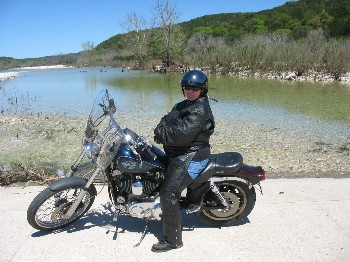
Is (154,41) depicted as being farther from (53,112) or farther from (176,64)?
(53,112)

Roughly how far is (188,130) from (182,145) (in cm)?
18

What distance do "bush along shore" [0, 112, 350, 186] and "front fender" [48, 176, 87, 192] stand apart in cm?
151

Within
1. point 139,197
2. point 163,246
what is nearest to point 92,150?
point 139,197

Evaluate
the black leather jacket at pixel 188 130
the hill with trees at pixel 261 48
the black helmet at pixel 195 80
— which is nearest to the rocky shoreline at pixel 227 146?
the black leather jacket at pixel 188 130

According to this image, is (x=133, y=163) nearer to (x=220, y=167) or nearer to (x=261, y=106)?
(x=220, y=167)

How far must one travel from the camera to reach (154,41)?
1644 inches

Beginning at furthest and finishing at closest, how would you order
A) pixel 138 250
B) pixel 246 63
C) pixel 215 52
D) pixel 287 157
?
pixel 215 52
pixel 246 63
pixel 287 157
pixel 138 250

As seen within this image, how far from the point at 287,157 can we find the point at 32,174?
4.18 m

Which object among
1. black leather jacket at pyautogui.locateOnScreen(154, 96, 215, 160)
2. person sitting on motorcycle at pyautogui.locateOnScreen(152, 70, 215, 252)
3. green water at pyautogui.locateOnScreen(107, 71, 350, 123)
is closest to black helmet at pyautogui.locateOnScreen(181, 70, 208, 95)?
person sitting on motorcycle at pyautogui.locateOnScreen(152, 70, 215, 252)

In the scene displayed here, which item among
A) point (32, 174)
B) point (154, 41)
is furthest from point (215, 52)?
point (32, 174)

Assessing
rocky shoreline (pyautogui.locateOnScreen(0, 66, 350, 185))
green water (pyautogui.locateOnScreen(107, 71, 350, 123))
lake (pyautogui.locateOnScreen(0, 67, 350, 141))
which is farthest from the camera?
green water (pyautogui.locateOnScreen(107, 71, 350, 123))

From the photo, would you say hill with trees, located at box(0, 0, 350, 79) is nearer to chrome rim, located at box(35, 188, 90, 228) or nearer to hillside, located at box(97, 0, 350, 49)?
hillside, located at box(97, 0, 350, 49)

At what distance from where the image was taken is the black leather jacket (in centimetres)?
288

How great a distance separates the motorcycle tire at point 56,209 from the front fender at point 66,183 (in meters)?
0.03
